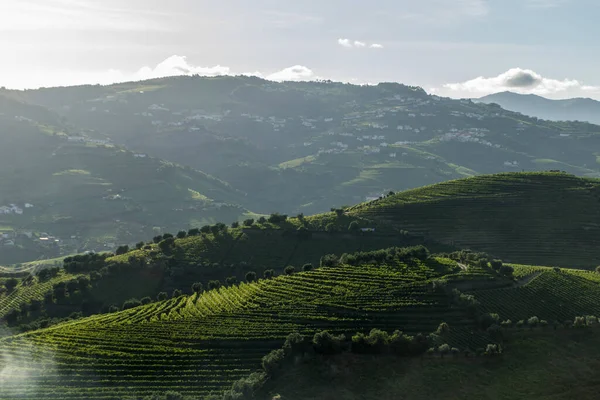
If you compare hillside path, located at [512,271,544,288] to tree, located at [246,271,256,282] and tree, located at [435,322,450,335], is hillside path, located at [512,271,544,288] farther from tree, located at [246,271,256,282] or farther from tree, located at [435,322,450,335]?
tree, located at [246,271,256,282]

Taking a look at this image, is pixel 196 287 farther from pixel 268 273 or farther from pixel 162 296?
pixel 268 273

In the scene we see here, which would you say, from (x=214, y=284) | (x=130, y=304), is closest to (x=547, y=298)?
(x=214, y=284)

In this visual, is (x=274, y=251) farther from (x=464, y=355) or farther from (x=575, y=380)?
(x=575, y=380)

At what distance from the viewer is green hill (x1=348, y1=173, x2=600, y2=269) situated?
422 feet

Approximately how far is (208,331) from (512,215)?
10719 cm

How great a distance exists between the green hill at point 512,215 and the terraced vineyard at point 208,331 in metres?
45.8

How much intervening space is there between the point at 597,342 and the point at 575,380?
1215 cm

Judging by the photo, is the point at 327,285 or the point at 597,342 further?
the point at 327,285

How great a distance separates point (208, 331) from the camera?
7588 cm

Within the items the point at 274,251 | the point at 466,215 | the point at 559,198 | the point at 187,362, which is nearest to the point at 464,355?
the point at 187,362

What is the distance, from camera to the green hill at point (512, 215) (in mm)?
128625

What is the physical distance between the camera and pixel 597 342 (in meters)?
72.8

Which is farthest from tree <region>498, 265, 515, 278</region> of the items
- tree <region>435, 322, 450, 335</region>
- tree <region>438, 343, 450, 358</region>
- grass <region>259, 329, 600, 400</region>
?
tree <region>438, 343, 450, 358</region>

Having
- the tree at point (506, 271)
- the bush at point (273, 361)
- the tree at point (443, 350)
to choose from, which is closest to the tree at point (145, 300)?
the bush at point (273, 361)
